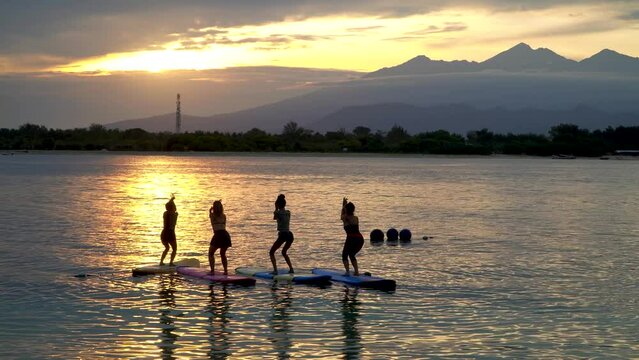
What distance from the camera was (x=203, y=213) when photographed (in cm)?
5094

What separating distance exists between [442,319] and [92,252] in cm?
1547

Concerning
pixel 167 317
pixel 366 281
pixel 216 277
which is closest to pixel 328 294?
pixel 366 281

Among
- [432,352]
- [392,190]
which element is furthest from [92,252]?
[392,190]

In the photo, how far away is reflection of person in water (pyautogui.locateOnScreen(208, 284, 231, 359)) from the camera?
16641 millimetres

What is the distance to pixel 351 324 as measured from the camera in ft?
63.2

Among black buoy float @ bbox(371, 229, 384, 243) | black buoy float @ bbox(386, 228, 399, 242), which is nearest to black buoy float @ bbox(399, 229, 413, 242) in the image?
black buoy float @ bbox(386, 228, 399, 242)

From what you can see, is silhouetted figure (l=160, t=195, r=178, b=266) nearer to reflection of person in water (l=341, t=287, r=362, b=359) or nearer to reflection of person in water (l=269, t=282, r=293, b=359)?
reflection of person in water (l=269, t=282, r=293, b=359)

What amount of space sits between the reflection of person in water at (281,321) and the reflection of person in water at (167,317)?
1.93 metres

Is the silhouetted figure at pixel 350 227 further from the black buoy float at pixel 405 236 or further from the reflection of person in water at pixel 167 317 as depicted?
the black buoy float at pixel 405 236

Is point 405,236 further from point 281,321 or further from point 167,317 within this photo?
point 167,317

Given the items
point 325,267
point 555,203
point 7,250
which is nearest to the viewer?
point 325,267

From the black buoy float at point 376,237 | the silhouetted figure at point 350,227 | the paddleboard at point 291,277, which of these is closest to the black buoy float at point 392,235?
the black buoy float at point 376,237

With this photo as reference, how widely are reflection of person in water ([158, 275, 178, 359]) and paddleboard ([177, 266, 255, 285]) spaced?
0.53m

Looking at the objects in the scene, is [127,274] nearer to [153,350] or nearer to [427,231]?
[153,350]
